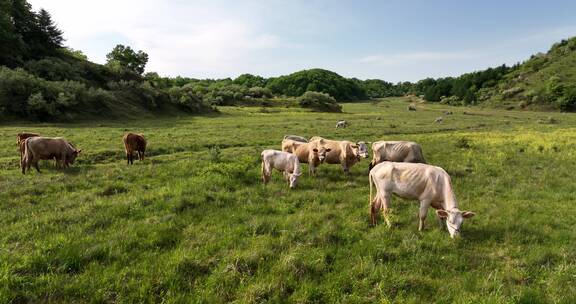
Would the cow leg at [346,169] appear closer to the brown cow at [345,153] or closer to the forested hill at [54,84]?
the brown cow at [345,153]

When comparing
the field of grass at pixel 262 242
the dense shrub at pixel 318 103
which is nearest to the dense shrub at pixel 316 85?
the dense shrub at pixel 318 103

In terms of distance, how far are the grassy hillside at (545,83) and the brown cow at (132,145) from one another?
3727 inches

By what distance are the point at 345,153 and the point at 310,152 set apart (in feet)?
5.08

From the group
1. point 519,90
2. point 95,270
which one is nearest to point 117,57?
point 95,270

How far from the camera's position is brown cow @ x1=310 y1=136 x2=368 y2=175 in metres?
15.6

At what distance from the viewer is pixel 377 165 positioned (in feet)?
32.6

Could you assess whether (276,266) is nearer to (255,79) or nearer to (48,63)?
(48,63)

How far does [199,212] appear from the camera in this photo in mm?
9461

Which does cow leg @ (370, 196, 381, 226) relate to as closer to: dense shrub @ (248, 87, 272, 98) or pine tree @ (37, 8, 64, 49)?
pine tree @ (37, 8, 64, 49)

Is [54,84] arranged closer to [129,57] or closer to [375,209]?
[375,209]

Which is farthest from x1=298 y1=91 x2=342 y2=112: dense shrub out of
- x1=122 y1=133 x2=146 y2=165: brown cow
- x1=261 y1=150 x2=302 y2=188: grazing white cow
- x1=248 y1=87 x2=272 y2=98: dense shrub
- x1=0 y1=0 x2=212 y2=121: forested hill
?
x1=261 y1=150 x2=302 y2=188: grazing white cow

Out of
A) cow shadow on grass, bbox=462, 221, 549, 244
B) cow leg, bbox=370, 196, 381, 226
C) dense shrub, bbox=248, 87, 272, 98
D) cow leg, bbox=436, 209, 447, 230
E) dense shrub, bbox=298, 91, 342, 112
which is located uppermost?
dense shrub, bbox=248, 87, 272, 98

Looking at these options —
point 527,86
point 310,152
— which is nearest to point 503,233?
point 310,152

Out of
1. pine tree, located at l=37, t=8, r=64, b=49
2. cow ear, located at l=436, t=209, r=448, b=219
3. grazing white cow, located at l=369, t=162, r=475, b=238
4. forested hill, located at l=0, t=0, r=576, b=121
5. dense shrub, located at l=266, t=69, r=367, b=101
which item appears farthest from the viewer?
dense shrub, located at l=266, t=69, r=367, b=101
